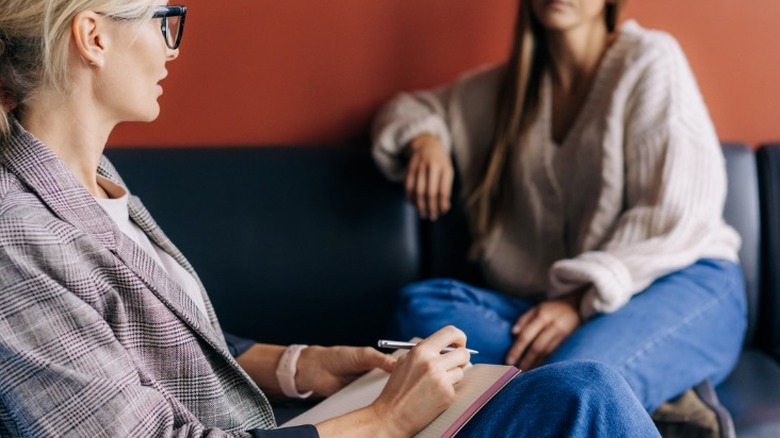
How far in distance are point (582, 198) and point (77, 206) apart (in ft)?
3.70

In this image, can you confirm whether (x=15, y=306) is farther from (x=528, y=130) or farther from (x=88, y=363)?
(x=528, y=130)

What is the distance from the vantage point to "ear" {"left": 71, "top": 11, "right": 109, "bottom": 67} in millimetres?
1092

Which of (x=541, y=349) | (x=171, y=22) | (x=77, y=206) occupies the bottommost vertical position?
(x=541, y=349)

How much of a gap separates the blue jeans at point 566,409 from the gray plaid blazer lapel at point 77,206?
0.36 m

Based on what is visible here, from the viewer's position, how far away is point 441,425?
111 centimetres

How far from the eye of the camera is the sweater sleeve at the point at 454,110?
204 centimetres

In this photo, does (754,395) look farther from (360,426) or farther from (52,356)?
(52,356)

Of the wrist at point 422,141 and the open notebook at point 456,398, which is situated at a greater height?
the wrist at point 422,141

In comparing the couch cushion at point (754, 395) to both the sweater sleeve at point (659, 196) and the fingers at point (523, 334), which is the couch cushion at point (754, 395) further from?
the fingers at point (523, 334)

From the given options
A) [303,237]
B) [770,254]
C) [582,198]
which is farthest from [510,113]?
[770,254]

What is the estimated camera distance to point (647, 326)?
165 cm

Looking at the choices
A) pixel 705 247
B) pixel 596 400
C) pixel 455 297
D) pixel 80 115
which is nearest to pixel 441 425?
pixel 596 400

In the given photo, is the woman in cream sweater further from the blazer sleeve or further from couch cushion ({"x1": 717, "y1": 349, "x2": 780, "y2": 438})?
the blazer sleeve

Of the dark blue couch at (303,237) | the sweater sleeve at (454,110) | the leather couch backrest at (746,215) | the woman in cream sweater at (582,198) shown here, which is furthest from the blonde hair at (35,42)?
the leather couch backrest at (746,215)
